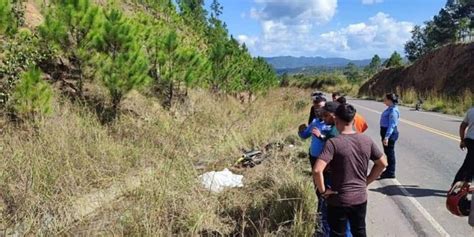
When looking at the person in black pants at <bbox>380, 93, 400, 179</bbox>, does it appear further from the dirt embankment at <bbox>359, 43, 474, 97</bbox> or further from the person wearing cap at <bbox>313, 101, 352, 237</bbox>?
the dirt embankment at <bbox>359, 43, 474, 97</bbox>

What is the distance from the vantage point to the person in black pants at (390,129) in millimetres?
8156

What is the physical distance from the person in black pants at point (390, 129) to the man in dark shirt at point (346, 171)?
13.6ft

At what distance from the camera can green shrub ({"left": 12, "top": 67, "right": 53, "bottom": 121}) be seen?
30.2ft

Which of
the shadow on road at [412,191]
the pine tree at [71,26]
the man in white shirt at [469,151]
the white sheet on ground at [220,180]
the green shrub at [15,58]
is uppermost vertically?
the pine tree at [71,26]

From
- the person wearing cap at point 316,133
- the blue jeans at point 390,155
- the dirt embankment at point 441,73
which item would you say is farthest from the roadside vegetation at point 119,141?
the dirt embankment at point 441,73

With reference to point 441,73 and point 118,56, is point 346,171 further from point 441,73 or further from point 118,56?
point 441,73

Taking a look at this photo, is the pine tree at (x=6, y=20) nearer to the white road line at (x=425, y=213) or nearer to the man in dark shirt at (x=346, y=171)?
the man in dark shirt at (x=346, y=171)

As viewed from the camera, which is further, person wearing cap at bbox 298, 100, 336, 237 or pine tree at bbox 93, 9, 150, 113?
pine tree at bbox 93, 9, 150, 113

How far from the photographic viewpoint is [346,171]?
4.07m

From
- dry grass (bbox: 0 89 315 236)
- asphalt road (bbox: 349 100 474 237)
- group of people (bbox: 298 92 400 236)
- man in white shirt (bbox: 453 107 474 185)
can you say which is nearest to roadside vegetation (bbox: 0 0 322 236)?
dry grass (bbox: 0 89 315 236)

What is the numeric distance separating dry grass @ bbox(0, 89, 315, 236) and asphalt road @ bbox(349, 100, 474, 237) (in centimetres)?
114

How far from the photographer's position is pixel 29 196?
596 centimetres

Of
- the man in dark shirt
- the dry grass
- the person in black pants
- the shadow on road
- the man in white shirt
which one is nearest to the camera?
the man in dark shirt

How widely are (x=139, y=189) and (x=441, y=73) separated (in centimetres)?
3496
